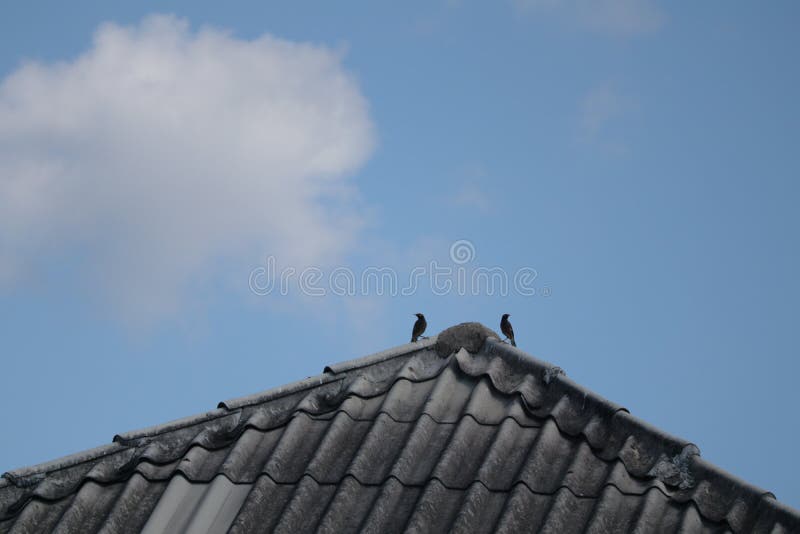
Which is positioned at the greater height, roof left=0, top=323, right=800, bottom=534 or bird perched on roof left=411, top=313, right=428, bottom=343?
bird perched on roof left=411, top=313, right=428, bottom=343

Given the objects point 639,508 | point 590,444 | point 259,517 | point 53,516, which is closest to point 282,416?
point 259,517

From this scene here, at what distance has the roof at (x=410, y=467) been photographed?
418 cm

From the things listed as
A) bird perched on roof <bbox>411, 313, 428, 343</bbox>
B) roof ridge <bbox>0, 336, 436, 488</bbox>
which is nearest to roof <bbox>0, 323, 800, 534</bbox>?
roof ridge <bbox>0, 336, 436, 488</bbox>

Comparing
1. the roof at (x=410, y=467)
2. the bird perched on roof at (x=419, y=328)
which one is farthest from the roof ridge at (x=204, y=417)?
the bird perched on roof at (x=419, y=328)

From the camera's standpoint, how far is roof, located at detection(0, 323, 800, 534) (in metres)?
4.18

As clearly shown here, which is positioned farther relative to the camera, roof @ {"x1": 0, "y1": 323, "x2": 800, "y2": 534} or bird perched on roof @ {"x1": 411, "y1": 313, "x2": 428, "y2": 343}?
bird perched on roof @ {"x1": 411, "y1": 313, "x2": 428, "y2": 343}

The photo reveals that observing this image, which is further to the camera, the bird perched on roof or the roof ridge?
the bird perched on roof

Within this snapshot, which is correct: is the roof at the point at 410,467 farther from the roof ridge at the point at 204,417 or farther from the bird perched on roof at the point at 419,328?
the bird perched on roof at the point at 419,328

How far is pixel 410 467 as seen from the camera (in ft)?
14.9

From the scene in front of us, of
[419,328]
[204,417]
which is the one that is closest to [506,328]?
[419,328]

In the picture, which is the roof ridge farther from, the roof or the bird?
the bird

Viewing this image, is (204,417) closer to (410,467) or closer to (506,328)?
(410,467)

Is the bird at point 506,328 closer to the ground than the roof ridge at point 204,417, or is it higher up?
higher up

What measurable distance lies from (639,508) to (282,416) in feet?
6.02
